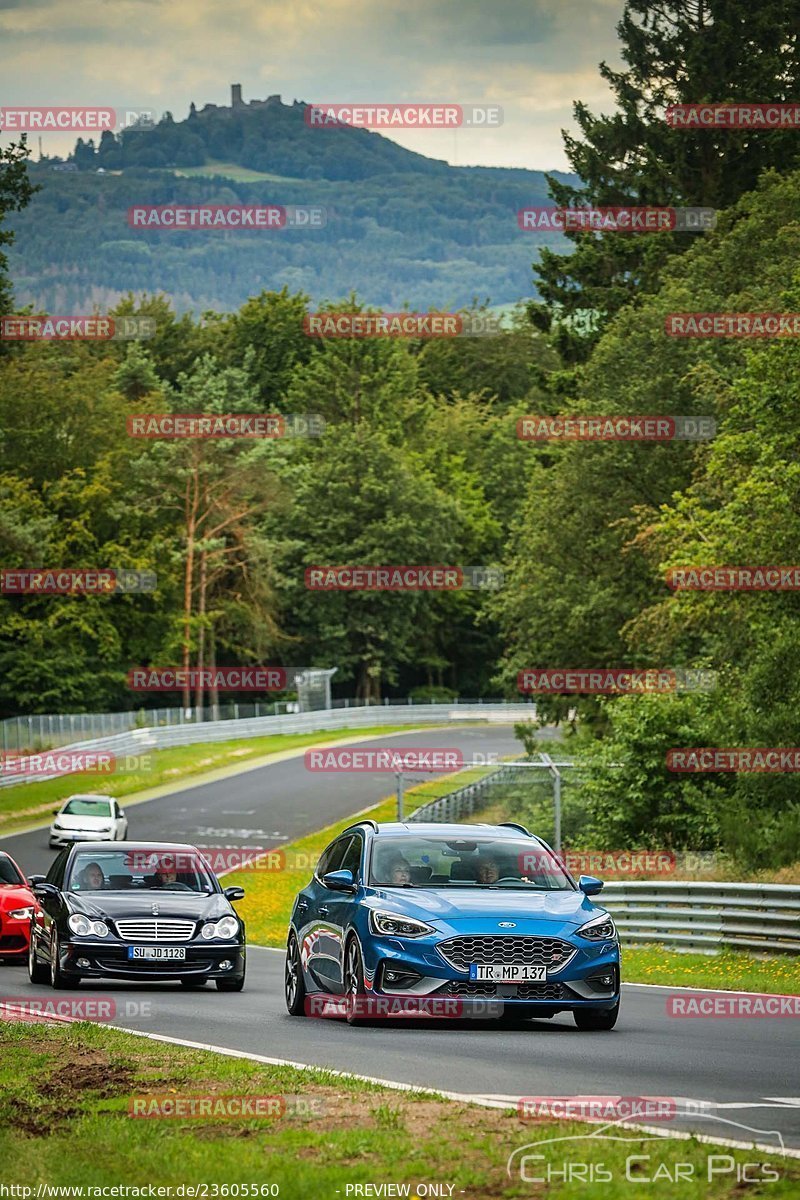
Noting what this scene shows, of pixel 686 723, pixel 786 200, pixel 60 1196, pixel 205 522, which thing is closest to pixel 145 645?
pixel 205 522

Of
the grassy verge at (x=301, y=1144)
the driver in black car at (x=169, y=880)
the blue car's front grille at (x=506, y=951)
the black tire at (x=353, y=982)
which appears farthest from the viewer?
the driver in black car at (x=169, y=880)

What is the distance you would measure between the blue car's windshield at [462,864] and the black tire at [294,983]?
4.50ft

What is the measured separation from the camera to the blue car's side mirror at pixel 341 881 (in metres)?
15.1

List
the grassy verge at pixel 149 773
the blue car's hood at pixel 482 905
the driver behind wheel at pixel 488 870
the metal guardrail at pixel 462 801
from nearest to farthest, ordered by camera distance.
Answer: the blue car's hood at pixel 482 905 < the driver behind wheel at pixel 488 870 < the metal guardrail at pixel 462 801 < the grassy verge at pixel 149 773

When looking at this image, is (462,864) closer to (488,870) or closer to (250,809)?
(488,870)

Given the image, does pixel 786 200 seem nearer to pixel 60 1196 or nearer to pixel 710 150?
pixel 710 150

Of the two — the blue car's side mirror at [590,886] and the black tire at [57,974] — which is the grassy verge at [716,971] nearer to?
the blue car's side mirror at [590,886]

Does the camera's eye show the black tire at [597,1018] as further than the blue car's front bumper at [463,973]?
Yes

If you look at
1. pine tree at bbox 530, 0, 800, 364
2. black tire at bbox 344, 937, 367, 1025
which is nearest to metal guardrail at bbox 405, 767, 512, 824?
black tire at bbox 344, 937, 367, 1025

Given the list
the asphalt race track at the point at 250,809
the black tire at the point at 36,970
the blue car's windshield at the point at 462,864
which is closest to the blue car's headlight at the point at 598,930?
the blue car's windshield at the point at 462,864

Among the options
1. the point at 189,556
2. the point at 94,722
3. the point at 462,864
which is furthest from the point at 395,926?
the point at 189,556

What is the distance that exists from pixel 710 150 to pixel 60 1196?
193 ft

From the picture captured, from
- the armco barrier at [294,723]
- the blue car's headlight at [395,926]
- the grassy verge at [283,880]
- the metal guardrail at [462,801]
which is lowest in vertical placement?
the armco barrier at [294,723]

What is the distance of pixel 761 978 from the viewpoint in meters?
20.3
